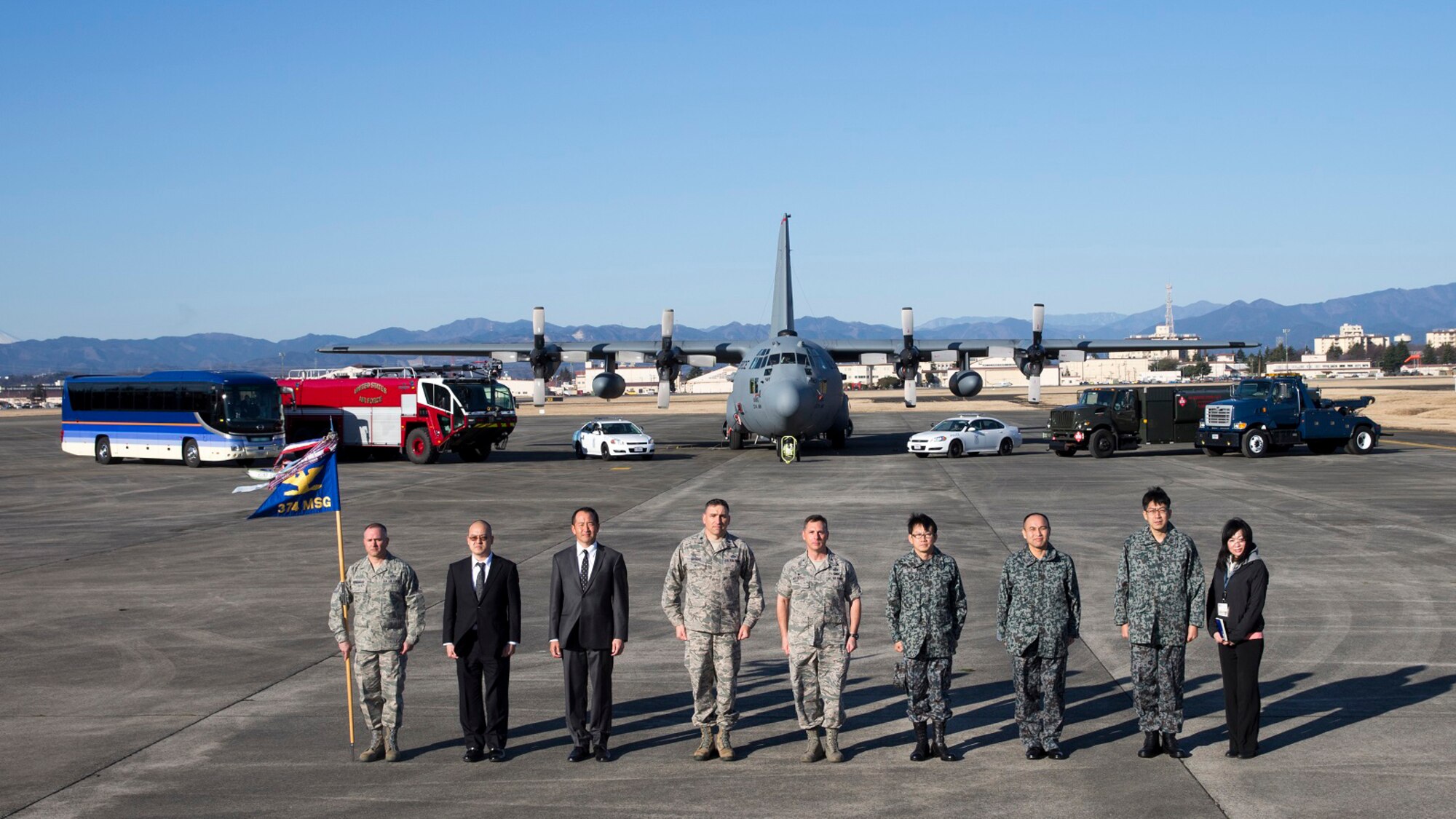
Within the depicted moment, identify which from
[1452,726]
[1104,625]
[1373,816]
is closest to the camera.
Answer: [1373,816]

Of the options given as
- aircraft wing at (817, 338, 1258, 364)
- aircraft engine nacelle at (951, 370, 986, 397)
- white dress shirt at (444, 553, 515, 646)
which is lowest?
white dress shirt at (444, 553, 515, 646)

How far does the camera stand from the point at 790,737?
8797mm

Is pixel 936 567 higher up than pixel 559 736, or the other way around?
pixel 936 567

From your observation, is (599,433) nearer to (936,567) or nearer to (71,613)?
(71,613)

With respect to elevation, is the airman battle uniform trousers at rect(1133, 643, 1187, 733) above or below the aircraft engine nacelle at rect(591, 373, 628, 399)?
below

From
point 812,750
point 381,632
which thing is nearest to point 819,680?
point 812,750

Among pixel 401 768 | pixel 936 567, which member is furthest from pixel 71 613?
pixel 936 567

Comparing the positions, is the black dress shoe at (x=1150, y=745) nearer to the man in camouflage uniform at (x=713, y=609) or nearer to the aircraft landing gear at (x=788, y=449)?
the man in camouflage uniform at (x=713, y=609)

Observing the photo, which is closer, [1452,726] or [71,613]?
[1452,726]

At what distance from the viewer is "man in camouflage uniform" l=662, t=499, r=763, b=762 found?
8.06 m

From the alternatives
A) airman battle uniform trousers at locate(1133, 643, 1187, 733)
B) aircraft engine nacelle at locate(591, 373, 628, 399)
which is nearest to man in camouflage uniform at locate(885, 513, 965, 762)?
airman battle uniform trousers at locate(1133, 643, 1187, 733)

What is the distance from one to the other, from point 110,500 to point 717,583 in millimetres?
24711

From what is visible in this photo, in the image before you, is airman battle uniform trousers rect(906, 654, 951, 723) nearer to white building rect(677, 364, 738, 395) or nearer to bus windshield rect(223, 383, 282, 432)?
bus windshield rect(223, 383, 282, 432)

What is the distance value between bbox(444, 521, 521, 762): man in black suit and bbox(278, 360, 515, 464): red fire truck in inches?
1169
